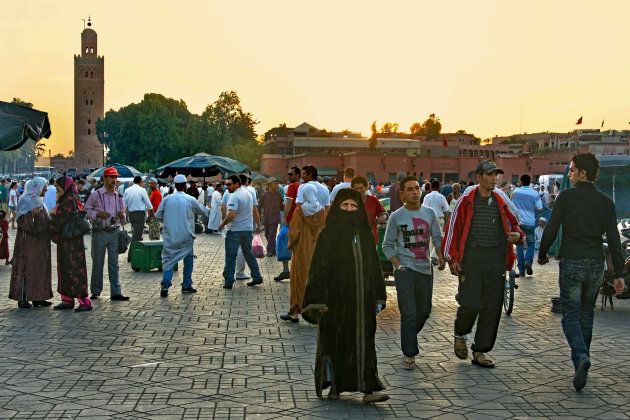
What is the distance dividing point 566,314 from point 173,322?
4.38 m

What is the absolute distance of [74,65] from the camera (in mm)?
155625

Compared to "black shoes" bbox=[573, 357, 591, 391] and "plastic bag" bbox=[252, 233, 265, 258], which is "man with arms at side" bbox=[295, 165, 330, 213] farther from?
"black shoes" bbox=[573, 357, 591, 391]

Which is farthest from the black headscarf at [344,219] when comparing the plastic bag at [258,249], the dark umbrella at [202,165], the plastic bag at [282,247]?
the dark umbrella at [202,165]

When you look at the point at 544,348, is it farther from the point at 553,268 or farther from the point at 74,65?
the point at 74,65

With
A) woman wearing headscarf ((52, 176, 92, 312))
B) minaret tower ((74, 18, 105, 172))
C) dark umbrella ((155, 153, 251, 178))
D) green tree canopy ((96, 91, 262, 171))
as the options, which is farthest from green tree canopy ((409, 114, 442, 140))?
woman wearing headscarf ((52, 176, 92, 312))

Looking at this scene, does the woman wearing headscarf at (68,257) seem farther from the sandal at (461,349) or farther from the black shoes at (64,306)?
the sandal at (461,349)

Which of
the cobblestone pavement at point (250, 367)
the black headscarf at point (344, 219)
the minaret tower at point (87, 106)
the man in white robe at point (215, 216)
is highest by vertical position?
the minaret tower at point (87, 106)

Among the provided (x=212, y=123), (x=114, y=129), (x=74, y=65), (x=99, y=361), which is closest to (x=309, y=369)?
Result: (x=99, y=361)

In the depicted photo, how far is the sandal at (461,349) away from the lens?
6.93m

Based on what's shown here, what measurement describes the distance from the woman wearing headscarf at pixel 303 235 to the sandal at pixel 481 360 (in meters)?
2.65

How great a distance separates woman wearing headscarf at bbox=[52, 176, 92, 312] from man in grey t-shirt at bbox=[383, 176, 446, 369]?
14.7 ft

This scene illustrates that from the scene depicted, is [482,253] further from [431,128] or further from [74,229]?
[431,128]

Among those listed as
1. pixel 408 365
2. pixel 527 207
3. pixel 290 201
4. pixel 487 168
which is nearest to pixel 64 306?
pixel 290 201

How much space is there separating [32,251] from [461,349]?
5699mm
